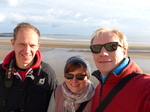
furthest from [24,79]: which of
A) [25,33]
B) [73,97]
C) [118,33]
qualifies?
[118,33]

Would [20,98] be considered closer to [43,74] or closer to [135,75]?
[43,74]

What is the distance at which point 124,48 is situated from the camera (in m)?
2.54

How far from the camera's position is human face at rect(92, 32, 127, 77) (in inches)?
94.8

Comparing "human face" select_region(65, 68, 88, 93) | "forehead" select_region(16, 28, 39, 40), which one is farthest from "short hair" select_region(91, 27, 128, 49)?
"forehead" select_region(16, 28, 39, 40)

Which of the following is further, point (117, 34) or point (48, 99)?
point (48, 99)

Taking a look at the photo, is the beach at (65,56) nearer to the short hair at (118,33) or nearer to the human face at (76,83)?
the human face at (76,83)

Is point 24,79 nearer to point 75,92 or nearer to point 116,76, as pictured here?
point 75,92

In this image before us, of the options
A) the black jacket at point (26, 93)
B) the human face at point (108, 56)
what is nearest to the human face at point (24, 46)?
the black jacket at point (26, 93)

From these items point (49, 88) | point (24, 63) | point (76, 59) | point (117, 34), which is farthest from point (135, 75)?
point (24, 63)

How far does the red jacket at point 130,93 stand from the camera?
1.99m

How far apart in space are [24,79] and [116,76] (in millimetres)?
1651

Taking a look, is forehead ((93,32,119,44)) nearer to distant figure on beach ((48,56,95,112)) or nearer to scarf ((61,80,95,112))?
distant figure on beach ((48,56,95,112))

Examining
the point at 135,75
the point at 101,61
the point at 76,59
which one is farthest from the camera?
the point at 76,59

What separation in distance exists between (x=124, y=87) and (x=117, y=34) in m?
0.81
